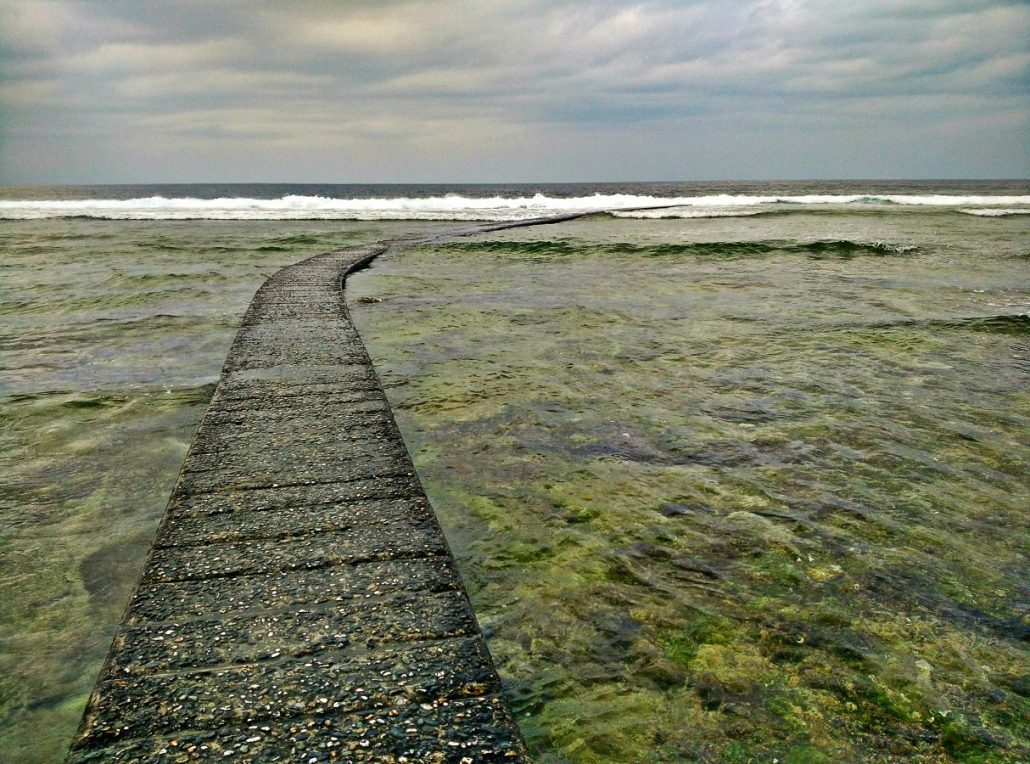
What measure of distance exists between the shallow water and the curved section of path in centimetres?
34

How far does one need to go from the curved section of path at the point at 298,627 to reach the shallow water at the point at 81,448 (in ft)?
1.12

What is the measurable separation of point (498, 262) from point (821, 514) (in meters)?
11.5

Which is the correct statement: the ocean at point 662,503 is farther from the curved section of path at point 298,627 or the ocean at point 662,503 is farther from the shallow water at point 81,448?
the curved section of path at point 298,627

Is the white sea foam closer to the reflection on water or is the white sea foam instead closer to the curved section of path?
the reflection on water

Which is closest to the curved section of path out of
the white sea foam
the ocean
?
the ocean

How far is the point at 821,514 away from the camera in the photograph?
10.1 feet

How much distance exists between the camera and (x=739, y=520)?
9.97 feet

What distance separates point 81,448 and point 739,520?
3.87 metres

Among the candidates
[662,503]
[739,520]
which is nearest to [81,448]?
[662,503]

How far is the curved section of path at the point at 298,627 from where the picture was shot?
1600 mm

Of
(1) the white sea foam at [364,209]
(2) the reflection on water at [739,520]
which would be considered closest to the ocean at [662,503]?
(2) the reflection on water at [739,520]

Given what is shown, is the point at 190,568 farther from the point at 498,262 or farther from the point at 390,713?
the point at 498,262

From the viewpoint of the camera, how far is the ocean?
1.99 metres

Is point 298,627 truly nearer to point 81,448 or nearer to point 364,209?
point 81,448
